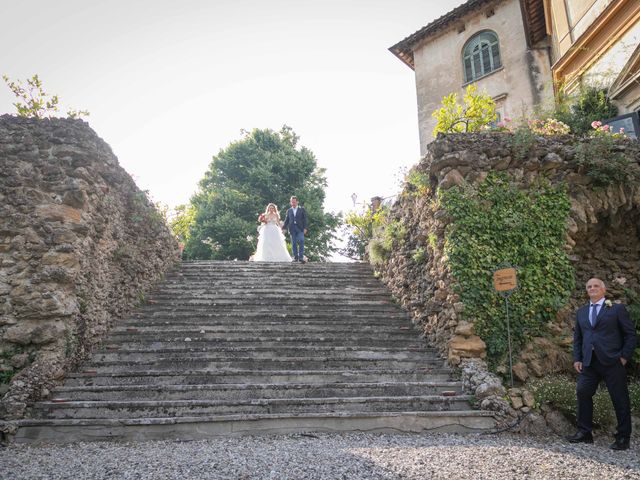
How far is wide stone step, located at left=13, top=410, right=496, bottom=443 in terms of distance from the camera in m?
3.77

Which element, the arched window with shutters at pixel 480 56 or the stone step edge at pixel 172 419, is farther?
the arched window with shutters at pixel 480 56

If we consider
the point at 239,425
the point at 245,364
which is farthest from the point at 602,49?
the point at 239,425

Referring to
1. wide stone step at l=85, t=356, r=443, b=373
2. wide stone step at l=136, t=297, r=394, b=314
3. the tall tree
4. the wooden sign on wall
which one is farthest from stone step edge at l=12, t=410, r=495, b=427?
the tall tree

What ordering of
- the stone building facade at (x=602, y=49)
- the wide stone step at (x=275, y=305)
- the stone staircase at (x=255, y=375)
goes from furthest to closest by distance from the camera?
the stone building facade at (x=602, y=49)
the wide stone step at (x=275, y=305)
the stone staircase at (x=255, y=375)

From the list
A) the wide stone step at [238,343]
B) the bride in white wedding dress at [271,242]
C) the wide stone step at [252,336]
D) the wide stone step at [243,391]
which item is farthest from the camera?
the bride in white wedding dress at [271,242]

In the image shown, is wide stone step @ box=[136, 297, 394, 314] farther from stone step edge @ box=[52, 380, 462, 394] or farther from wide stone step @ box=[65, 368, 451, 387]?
stone step edge @ box=[52, 380, 462, 394]

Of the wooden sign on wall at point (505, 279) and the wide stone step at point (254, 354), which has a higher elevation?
the wooden sign on wall at point (505, 279)

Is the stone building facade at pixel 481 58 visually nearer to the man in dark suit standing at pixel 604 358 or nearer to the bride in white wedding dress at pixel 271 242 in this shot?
the bride in white wedding dress at pixel 271 242

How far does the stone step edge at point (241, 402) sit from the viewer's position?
4.05m

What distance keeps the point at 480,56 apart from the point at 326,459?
1565cm

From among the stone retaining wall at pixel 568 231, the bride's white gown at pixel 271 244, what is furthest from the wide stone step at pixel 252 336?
the bride's white gown at pixel 271 244

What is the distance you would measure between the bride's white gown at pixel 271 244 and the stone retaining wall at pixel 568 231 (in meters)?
5.42

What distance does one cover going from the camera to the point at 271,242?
11.2m

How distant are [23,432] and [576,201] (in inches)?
275
